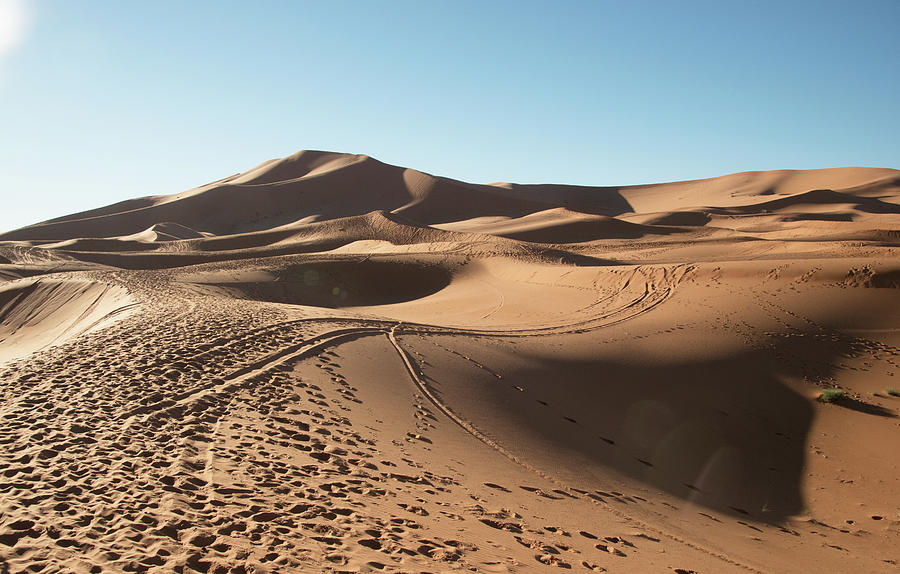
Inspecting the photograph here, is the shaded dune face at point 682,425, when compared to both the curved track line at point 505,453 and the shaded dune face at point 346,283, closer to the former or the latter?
the curved track line at point 505,453

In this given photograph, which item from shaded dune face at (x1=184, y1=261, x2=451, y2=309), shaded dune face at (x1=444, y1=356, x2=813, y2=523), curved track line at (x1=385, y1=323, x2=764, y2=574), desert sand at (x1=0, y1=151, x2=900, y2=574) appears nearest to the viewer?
desert sand at (x1=0, y1=151, x2=900, y2=574)

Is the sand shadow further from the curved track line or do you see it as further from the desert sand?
the curved track line

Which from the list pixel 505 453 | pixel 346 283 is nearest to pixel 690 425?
pixel 505 453

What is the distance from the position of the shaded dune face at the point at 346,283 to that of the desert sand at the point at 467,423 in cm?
30

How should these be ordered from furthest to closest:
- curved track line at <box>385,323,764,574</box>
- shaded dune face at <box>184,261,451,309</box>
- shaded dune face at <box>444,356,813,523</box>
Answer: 1. shaded dune face at <box>184,261,451,309</box>
2. shaded dune face at <box>444,356,813,523</box>
3. curved track line at <box>385,323,764,574</box>

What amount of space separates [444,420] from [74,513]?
4373 mm

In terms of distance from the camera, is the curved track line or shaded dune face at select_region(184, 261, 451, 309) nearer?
the curved track line

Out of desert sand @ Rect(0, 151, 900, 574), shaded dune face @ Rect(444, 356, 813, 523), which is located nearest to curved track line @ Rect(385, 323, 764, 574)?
desert sand @ Rect(0, 151, 900, 574)

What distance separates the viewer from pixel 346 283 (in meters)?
23.1

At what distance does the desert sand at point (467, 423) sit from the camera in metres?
4.20

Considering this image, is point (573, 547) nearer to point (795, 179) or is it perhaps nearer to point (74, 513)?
point (74, 513)

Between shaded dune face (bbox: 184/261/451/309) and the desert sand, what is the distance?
0.99 feet

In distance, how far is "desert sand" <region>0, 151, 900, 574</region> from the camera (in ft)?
13.8

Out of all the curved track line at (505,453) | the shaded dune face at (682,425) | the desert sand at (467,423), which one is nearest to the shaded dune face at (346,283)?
the desert sand at (467,423)
